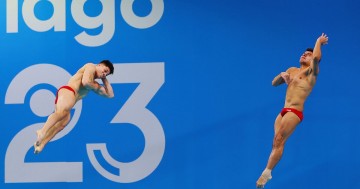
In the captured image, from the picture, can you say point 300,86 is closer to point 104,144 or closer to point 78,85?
point 78,85

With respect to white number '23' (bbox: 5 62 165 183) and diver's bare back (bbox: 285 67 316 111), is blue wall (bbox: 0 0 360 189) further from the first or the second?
diver's bare back (bbox: 285 67 316 111)

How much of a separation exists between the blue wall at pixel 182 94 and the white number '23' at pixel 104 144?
15mm

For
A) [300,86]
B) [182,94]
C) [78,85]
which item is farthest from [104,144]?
[300,86]

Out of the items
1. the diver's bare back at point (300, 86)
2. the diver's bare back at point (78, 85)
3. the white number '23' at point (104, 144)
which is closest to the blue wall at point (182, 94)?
the white number '23' at point (104, 144)

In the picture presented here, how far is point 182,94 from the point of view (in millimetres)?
8320

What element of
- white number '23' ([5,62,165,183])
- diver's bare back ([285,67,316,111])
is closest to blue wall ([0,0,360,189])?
white number '23' ([5,62,165,183])

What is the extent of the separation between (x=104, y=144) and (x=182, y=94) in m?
1.38

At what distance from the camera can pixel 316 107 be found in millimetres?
8117

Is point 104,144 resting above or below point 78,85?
below

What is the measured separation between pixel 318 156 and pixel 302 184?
1.52 ft

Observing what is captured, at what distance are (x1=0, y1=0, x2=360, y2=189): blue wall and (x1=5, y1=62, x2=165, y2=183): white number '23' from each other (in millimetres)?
15

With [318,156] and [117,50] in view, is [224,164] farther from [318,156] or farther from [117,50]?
[117,50]

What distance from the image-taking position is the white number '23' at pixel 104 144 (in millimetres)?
8336

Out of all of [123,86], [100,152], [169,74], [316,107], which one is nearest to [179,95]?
[169,74]
